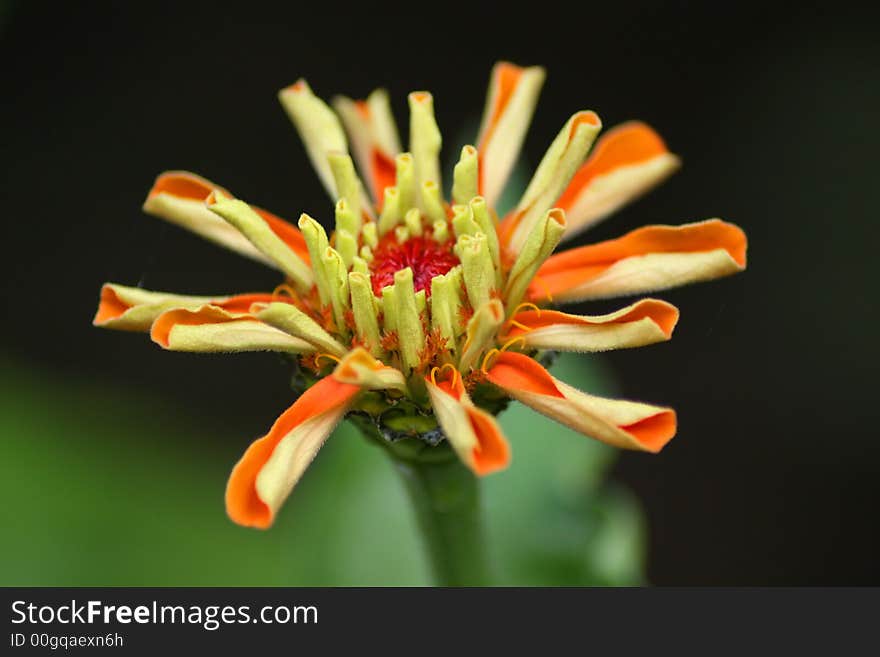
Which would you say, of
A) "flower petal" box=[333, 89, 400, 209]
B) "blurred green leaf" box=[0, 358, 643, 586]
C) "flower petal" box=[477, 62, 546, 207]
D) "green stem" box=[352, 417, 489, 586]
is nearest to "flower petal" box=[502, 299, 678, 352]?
"green stem" box=[352, 417, 489, 586]

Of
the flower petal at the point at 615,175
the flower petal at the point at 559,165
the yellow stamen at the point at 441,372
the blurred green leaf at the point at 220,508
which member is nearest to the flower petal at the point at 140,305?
the yellow stamen at the point at 441,372

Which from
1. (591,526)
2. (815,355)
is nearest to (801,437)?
(815,355)

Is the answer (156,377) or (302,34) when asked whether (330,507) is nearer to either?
(156,377)

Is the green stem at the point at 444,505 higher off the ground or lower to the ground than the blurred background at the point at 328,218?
lower

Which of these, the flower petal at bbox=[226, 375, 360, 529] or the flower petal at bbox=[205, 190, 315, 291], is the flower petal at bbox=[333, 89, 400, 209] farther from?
the flower petal at bbox=[226, 375, 360, 529]

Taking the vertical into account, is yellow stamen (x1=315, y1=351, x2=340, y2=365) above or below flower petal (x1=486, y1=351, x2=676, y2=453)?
above

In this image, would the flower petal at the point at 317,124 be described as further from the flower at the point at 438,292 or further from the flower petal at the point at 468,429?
the flower petal at the point at 468,429

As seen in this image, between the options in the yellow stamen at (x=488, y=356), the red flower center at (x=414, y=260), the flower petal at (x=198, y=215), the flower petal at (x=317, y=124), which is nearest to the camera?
the yellow stamen at (x=488, y=356)
